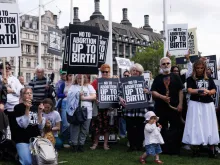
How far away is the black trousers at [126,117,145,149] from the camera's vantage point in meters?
9.14

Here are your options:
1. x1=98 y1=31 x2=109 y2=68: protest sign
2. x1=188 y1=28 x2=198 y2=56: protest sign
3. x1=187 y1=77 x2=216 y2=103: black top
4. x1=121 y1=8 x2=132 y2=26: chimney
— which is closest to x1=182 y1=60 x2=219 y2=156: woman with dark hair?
x1=187 y1=77 x2=216 y2=103: black top

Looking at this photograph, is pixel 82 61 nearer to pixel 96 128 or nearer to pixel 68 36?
pixel 68 36

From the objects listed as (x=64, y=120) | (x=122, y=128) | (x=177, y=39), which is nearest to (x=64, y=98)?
(x=64, y=120)

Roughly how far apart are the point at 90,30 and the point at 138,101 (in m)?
1.97

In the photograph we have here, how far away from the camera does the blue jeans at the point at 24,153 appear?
7103mm

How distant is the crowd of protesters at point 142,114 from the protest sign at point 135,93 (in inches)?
5.2

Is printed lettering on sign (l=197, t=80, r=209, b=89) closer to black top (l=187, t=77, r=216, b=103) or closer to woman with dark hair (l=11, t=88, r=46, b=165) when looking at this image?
black top (l=187, t=77, r=216, b=103)

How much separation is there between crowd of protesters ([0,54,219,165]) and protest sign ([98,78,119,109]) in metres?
0.14

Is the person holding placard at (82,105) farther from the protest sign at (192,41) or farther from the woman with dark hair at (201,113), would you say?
the protest sign at (192,41)

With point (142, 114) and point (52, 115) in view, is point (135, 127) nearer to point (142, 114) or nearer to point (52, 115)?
point (142, 114)

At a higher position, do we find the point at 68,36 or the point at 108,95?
the point at 68,36

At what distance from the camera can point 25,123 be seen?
728 centimetres

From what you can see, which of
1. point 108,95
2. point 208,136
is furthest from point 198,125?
point 108,95

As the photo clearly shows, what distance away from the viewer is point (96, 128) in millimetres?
9555
